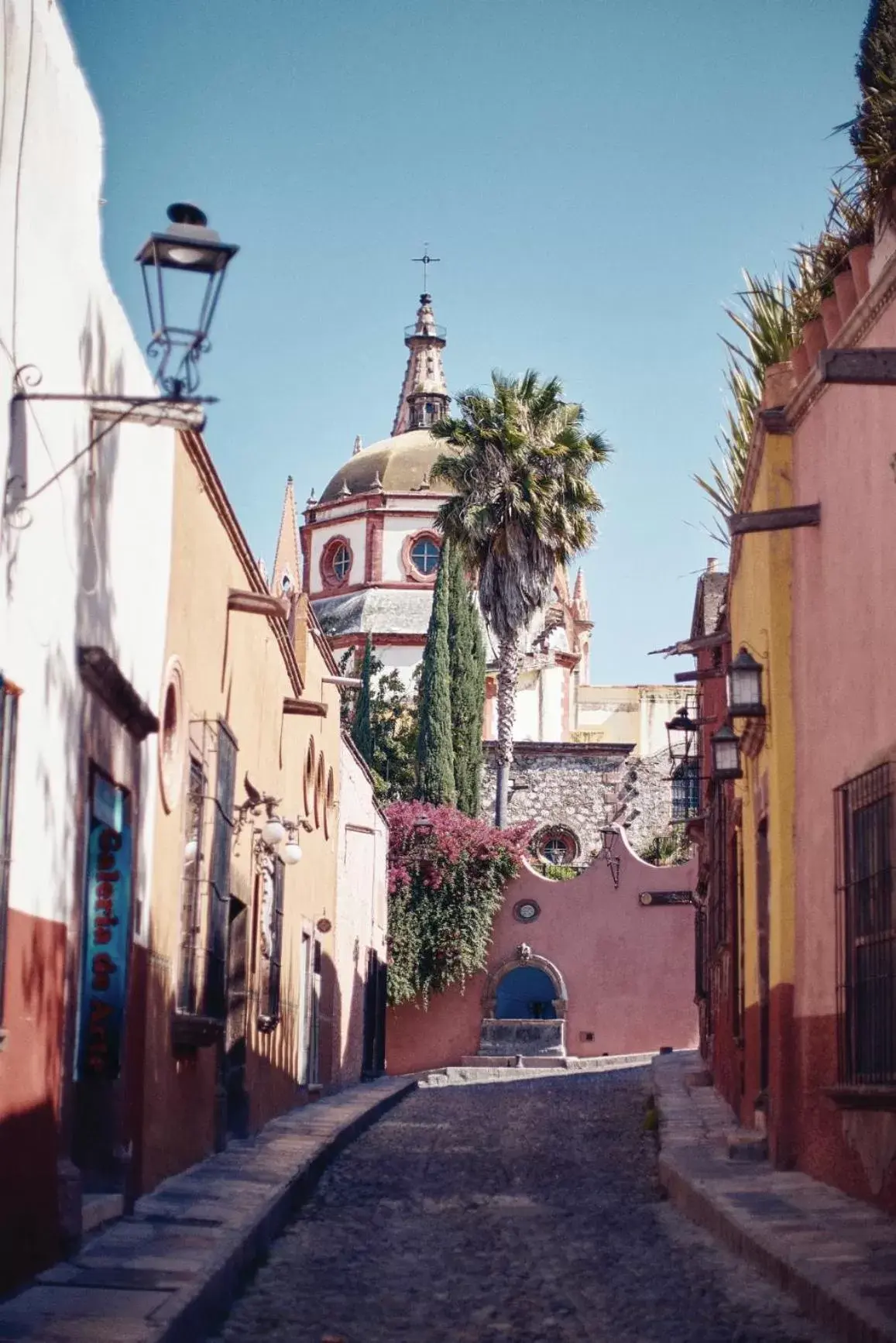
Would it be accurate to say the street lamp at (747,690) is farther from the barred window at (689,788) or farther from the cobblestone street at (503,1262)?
the barred window at (689,788)

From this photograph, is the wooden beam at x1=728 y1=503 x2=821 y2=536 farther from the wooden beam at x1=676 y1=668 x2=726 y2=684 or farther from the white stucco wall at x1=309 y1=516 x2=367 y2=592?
the white stucco wall at x1=309 y1=516 x2=367 y2=592

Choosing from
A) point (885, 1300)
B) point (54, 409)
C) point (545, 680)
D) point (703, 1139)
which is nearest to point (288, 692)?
point (703, 1139)

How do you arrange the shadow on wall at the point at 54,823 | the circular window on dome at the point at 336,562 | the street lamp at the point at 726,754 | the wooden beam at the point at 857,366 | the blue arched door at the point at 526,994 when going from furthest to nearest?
the circular window on dome at the point at 336,562 < the blue arched door at the point at 526,994 < the street lamp at the point at 726,754 < the wooden beam at the point at 857,366 < the shadow on wall at the point at 54,823

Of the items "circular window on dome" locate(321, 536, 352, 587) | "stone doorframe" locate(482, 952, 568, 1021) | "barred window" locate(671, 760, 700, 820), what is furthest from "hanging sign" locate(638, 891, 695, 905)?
"circular window on dome" locate(321, 536, 352, 587)

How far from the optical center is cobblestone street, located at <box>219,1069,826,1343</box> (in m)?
7.30

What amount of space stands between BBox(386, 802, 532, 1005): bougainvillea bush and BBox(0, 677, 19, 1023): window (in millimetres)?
25895

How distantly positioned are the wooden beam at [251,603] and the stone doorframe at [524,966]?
68.5 ft

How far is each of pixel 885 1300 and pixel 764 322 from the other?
8.30 meters

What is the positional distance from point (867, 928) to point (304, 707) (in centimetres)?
897

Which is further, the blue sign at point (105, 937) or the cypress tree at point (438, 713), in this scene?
the cypress tree at point (438, 713)

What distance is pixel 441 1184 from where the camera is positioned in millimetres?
12477

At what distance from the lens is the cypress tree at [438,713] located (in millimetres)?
38344

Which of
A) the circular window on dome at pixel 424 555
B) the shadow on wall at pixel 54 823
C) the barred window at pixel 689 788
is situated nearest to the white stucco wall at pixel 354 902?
the barred window at pixel 689 788

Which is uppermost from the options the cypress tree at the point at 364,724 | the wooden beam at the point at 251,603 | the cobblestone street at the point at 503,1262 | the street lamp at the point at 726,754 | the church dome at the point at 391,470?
the church dome at the point at 391,470
